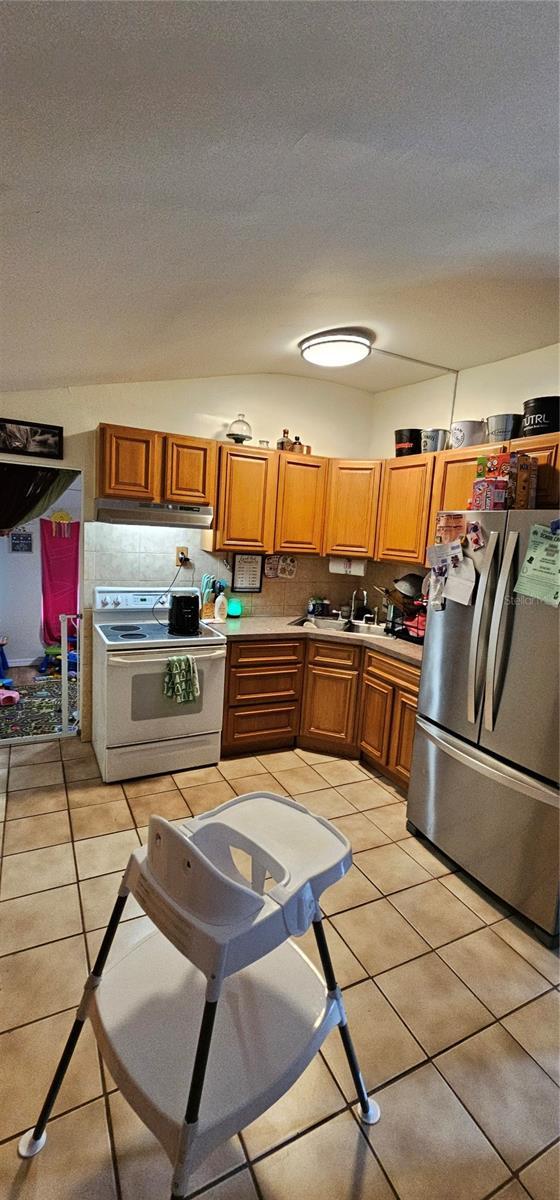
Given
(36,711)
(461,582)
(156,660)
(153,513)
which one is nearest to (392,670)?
(461,582)

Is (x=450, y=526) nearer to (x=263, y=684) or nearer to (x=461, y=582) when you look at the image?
(x=461, y=582)

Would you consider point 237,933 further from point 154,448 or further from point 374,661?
point 154,448

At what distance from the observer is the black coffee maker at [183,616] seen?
10.4ft

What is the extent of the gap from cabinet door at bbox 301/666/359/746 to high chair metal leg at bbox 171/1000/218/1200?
255 centimetres

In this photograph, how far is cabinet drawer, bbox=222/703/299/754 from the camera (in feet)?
11.1

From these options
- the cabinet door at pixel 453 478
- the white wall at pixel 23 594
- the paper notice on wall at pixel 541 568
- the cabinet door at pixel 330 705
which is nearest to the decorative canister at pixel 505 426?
the cabinet door at pixel 453 478

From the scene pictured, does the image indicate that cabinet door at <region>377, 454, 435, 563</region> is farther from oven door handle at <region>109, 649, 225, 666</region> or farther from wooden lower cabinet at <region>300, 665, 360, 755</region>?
oven door handle at <region>109, 649, 225, 666</region>

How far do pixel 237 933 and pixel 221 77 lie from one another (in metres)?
1.52

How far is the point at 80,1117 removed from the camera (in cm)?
136

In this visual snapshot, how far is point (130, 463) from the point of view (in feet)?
10.1

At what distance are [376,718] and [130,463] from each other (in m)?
2.21

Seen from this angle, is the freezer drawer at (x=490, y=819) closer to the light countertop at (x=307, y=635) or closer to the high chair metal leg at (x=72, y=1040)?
the light countertop at (x=307, y=635)

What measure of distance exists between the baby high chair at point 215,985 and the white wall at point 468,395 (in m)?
2.64

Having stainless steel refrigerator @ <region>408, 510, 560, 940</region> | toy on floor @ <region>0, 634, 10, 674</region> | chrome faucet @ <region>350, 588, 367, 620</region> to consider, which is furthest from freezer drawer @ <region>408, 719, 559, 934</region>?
toy on floor @ <region>0, 634, 10, 674</region>
